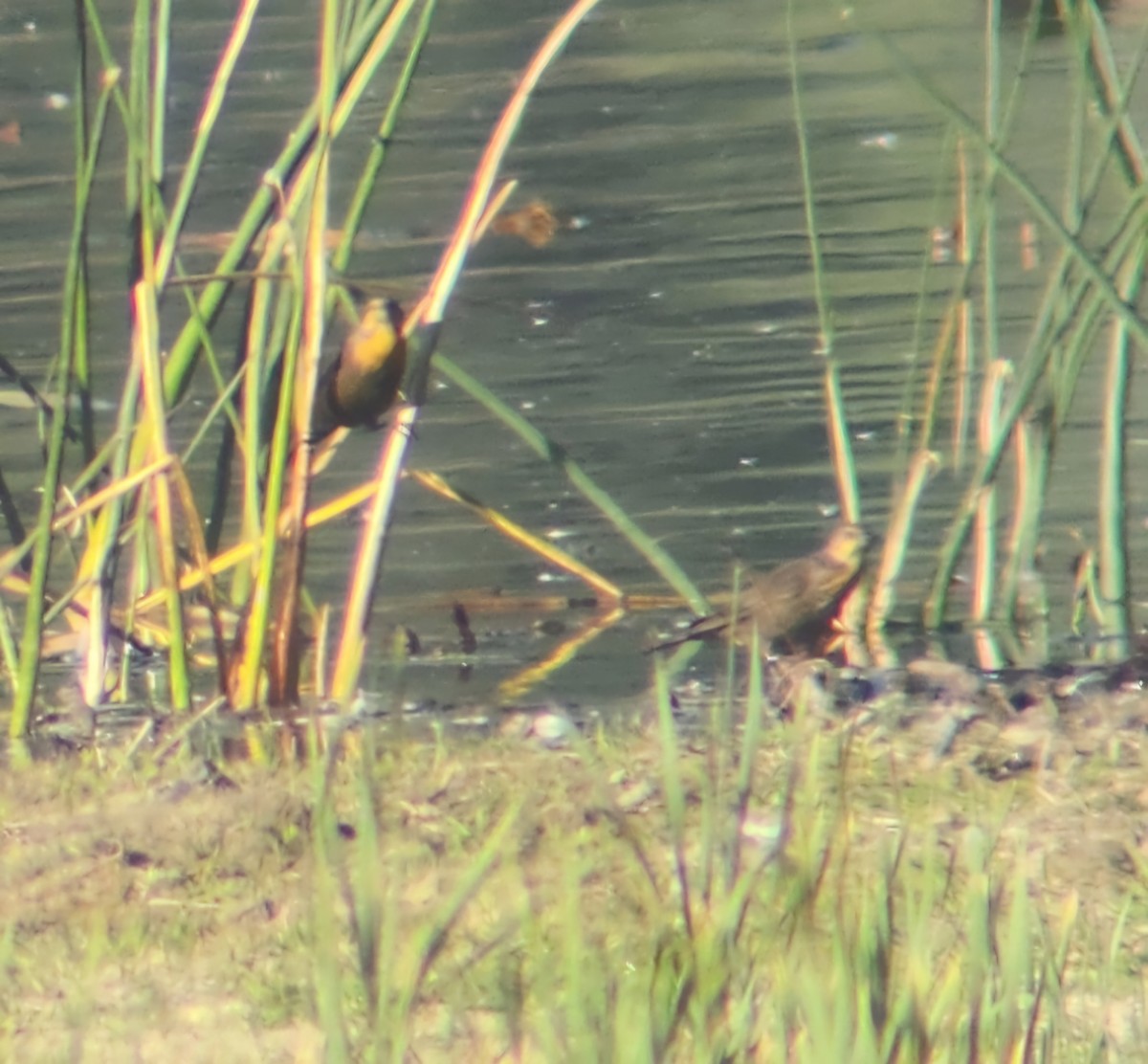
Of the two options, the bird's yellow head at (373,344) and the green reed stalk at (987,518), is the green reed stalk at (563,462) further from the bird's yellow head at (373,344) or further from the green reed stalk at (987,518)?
the green reed stalk at (987,518)

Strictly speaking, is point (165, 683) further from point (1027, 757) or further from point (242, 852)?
point (1027, 757)

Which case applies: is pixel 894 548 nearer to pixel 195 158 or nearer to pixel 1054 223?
pixel 1054 223

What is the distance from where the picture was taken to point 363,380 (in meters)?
3.23

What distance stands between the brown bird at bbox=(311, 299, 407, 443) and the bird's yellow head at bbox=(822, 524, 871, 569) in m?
0.64

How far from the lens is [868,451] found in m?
4.77

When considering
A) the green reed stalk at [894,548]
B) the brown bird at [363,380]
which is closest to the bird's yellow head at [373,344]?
the brown bird at [363,380]

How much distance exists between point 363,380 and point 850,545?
70 centimetres

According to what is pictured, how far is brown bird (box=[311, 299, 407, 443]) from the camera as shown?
3.24m

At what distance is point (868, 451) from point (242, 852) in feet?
8.10

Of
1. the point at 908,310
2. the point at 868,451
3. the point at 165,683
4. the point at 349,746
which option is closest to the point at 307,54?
the point at 908,310

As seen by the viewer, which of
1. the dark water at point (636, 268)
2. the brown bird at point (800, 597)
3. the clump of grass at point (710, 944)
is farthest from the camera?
the dark water at point (636, 268)

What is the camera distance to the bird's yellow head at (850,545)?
3.33 metres

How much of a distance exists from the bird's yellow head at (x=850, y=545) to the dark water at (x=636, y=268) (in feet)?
0.95

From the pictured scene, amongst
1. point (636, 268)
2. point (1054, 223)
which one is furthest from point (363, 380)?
point (636, 268)
